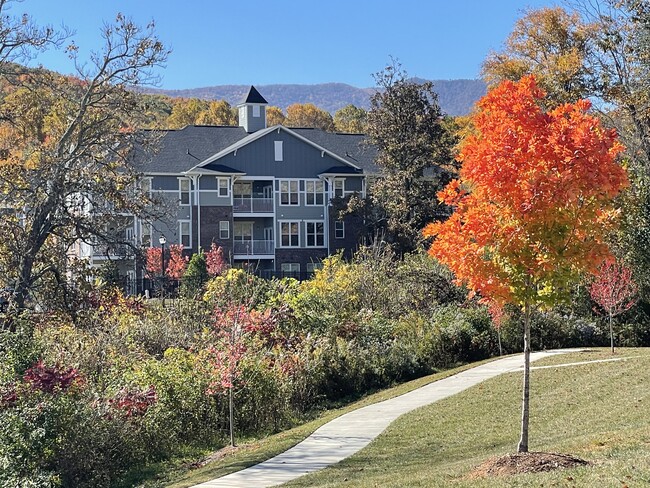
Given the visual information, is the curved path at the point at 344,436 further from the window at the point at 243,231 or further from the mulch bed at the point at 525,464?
the window at the point at 243,231

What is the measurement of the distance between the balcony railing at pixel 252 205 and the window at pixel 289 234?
4.40 ft

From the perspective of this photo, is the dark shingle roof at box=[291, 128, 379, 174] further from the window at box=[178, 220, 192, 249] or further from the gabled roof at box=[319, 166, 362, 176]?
the window at box=[178, 220, 192, 249]

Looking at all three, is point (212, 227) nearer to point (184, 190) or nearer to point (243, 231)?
point (184, 190)

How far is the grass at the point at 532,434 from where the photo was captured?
8531mm

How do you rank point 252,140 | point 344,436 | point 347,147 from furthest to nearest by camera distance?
point 347,147 < point 252,140 < point 344,436

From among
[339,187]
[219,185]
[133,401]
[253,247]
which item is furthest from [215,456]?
[339,187]

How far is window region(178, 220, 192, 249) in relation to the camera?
4669 cm

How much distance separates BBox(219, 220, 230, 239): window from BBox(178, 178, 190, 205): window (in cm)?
234

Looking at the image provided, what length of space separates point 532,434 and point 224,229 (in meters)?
36.3

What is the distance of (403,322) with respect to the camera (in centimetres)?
2508

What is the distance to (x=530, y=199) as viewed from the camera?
899cm

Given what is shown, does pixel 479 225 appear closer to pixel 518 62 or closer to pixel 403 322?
pixel 403 322

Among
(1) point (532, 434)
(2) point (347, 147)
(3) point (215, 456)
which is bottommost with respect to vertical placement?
(3) point (215, 456)

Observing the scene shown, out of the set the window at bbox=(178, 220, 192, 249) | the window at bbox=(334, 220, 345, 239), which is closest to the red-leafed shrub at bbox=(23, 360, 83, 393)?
the window at bbox=(178, 220, 192, 249)
